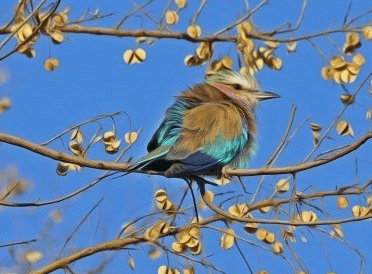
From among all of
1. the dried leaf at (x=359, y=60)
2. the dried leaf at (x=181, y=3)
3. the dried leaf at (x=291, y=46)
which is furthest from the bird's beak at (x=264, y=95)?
the dried leaf at (x=359, y=60)

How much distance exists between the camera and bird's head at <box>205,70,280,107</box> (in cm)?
551

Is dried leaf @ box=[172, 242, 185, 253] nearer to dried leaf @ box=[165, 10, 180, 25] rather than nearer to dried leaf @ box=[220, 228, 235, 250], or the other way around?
dried leaf @ box=[220, 228, 235, 250]

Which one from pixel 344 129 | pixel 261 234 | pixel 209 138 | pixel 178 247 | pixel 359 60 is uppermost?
pixel 359 60

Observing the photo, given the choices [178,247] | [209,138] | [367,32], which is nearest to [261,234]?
[178,247]

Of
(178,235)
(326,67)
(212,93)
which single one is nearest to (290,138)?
(326,67)

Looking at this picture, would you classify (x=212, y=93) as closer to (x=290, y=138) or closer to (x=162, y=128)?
(x=162, y=128)

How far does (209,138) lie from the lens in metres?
5.05

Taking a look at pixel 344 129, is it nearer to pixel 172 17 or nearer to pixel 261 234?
pixel 261 234

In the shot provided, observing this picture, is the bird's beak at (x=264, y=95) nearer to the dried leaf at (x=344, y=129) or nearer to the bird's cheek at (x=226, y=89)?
the bird's cheek at (x=226, y=89)

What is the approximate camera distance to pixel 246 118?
5.45 meters

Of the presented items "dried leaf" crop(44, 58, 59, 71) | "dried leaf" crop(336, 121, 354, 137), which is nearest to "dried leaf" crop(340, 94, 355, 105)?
"dried leaf" crop(336, 121, 354, 137)

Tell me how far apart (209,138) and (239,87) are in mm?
641

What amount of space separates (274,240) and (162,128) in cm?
86

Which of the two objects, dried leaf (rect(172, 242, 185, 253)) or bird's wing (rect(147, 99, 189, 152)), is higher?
bird's wing (rect(147, 99, 189, 152))
